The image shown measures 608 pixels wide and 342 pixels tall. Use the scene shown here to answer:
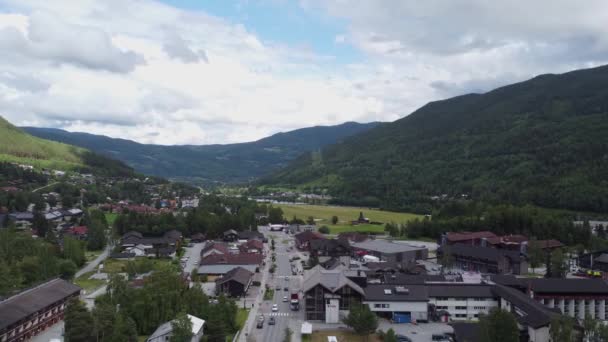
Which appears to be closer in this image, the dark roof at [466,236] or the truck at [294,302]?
the truck at [294,302]

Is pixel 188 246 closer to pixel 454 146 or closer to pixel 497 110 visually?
pixel 454 146

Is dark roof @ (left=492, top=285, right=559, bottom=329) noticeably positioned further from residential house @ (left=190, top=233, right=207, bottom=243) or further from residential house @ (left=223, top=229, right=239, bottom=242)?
residential house @ (left=190, top=233, right=207, bottom=243)

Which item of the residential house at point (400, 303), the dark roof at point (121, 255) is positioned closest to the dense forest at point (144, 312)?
the residential house at point (400, 303)

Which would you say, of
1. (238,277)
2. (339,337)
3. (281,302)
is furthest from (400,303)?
(238,277)

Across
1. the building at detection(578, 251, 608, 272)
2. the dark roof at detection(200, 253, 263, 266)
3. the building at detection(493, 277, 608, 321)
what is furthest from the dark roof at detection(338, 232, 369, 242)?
the building at detection(493, 277, 608, 321)

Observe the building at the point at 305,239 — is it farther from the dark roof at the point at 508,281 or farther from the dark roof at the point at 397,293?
the dark roof at the point at 397,293

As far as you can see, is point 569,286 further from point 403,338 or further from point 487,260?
point 487,260
